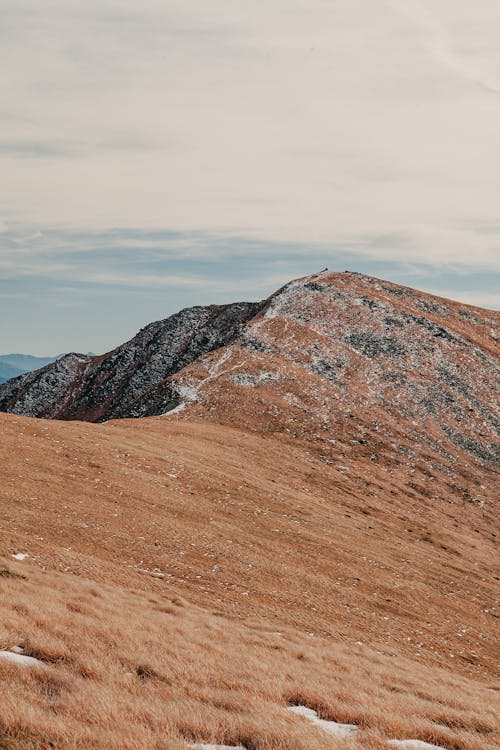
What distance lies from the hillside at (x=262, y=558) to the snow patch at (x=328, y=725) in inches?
10.5

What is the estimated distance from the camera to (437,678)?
20.7m

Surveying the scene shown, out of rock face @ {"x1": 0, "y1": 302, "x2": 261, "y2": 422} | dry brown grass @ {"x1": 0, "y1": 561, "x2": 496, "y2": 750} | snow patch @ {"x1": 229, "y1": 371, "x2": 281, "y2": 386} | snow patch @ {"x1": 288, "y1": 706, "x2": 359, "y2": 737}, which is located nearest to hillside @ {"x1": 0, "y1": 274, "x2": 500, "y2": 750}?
dry brown grass @ {"x1": 0, "y1": 561, "x2": 496, "y2": 750}

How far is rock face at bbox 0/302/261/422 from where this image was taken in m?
118

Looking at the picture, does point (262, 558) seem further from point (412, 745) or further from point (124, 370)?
point (124, 370)

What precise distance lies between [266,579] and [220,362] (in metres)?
52.5

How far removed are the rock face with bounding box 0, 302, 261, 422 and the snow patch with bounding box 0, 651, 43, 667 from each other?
3870 inches

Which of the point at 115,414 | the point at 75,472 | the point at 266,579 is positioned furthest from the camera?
the point at 115,414

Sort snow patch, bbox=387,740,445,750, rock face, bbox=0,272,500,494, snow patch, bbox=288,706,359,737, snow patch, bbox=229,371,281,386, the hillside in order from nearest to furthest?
snow patch, bbox=387,740,445,750 → snow patch, bbox=288,706,359,737 → the hillside → rock face, bbox=0,272,500,494 → snow patch, bbox=229,371,281,386

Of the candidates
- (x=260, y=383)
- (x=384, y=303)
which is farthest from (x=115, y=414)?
(x=384, y=303)

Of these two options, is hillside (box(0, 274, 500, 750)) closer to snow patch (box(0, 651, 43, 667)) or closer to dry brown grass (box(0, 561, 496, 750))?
dry brown grass (box(0, 561, 496, 750))

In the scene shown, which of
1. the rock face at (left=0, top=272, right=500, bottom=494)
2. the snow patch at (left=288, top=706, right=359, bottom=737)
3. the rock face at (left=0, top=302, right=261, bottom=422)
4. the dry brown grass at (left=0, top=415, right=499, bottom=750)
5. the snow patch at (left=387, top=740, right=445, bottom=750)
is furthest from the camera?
the rock face at (left=0, top=302, right=261, bottom=422)

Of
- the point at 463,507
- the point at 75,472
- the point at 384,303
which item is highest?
the point at 384,303

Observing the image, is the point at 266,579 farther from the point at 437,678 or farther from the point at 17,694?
the point at 17,694

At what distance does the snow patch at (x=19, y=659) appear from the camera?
11.6m
